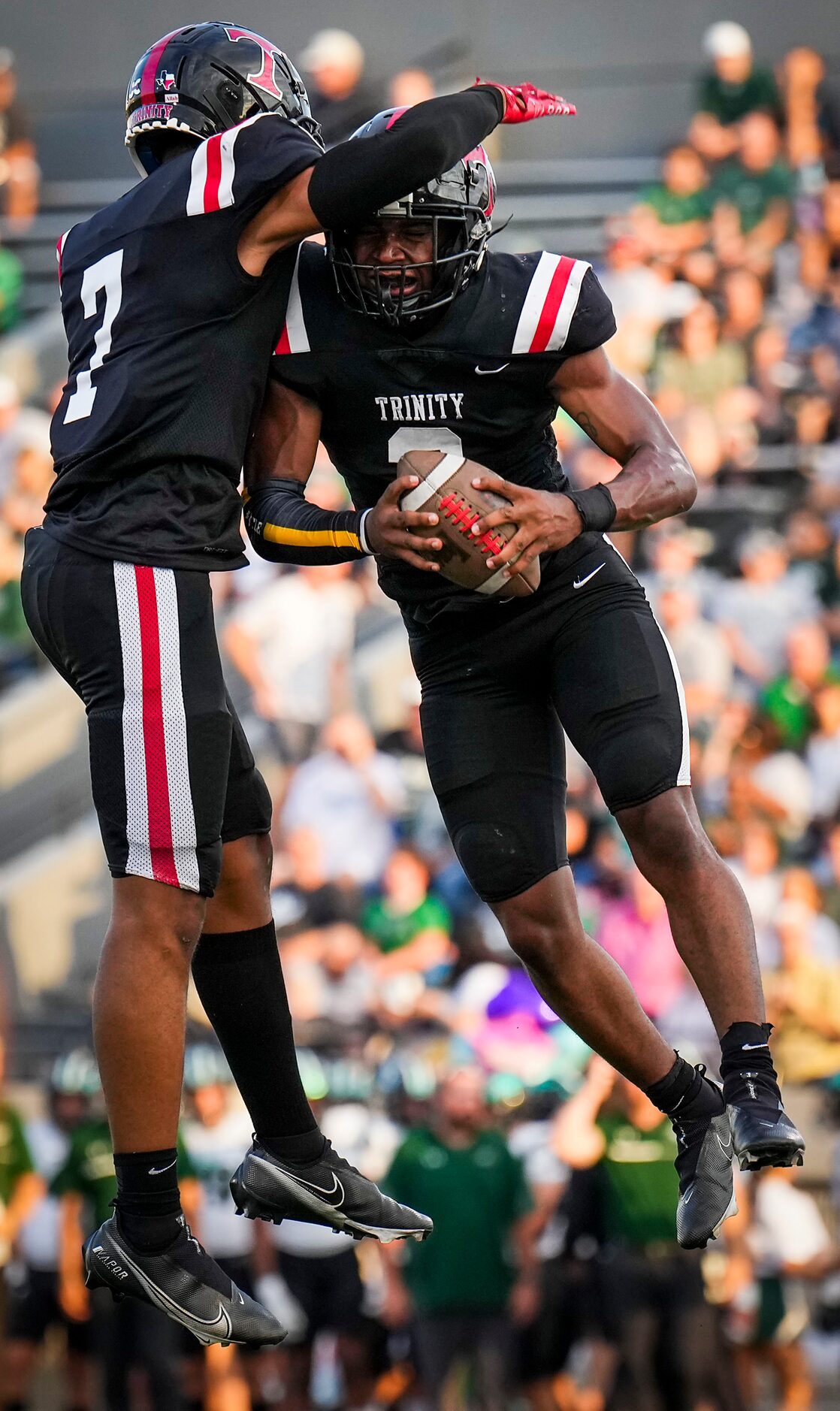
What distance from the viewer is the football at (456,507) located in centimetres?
404

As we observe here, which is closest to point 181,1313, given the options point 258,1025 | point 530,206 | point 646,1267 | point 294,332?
point 258,1025

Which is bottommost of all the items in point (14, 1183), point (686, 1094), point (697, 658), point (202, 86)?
point (14, 1183)

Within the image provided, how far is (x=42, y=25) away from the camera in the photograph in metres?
14.5

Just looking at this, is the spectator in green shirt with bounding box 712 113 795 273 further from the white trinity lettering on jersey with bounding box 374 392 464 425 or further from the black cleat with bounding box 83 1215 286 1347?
the black cleat with bounding box 83 1215 286 1347

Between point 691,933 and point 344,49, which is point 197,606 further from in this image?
point 344,49

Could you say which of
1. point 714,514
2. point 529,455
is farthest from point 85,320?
point 714,514

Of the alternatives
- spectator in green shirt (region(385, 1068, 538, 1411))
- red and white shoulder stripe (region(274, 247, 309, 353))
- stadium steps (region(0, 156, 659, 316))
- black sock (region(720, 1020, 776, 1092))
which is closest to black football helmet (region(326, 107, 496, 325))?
red and white shoulder stripe (region(274, 247, 309, 353))

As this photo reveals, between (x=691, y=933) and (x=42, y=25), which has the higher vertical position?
(x=42, y=25)

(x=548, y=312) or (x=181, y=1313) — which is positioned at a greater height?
(x=548, y=312)

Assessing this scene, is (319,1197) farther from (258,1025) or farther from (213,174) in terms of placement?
(213,174)

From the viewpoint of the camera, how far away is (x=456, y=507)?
13.3 feet

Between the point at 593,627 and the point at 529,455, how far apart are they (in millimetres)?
447

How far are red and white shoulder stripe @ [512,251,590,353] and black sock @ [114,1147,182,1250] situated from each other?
1.93 meters

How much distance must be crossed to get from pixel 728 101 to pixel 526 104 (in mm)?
9112
